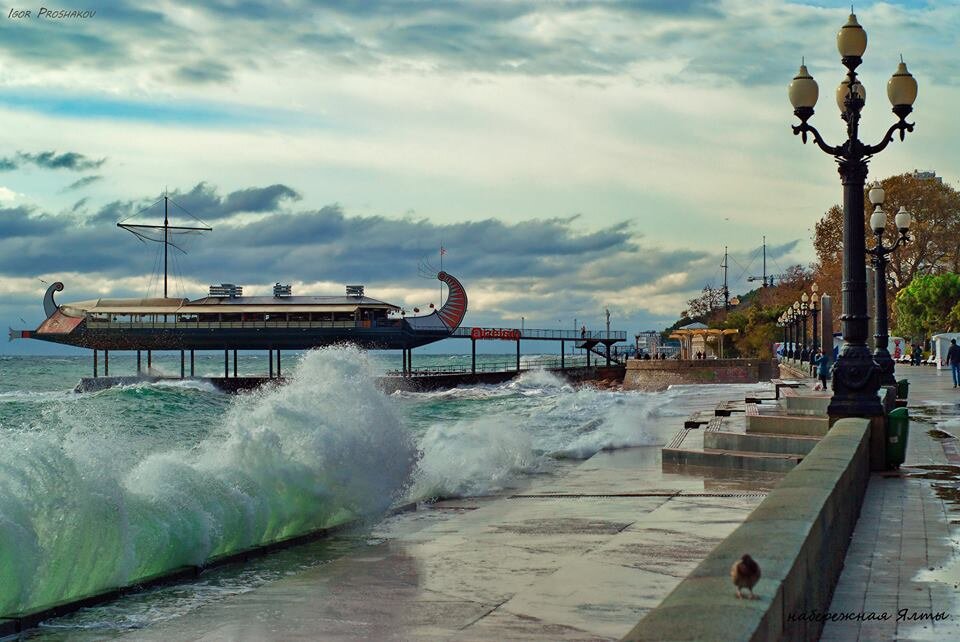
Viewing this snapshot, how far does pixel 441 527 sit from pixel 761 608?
25.8 ft

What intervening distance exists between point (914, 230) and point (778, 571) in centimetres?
6939

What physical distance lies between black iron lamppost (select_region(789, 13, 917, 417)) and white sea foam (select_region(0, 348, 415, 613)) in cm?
561

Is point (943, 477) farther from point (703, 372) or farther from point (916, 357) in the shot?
point (703, 372)

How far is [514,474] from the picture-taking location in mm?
17406

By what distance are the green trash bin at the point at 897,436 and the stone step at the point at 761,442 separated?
1.34m

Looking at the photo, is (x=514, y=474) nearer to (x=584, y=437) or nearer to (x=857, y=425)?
(x=584, y=437)

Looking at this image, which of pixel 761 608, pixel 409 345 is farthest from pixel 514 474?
pixel 409 345

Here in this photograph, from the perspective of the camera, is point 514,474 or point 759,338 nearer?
point 514,474

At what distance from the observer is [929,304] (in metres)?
64.2

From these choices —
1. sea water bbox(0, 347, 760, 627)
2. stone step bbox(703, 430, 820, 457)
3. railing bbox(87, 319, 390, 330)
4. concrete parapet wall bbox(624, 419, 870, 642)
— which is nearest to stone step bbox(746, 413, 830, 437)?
stone step bbox(703, 430, 820, 457)

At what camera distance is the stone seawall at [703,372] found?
7206 centimetres

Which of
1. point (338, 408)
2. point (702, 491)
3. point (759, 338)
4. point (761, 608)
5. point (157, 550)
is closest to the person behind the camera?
point (761, 608)

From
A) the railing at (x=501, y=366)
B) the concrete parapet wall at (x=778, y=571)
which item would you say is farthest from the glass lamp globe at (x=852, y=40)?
the railing at (x=501, y=366)

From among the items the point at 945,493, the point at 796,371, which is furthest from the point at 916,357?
the point at 945,493
